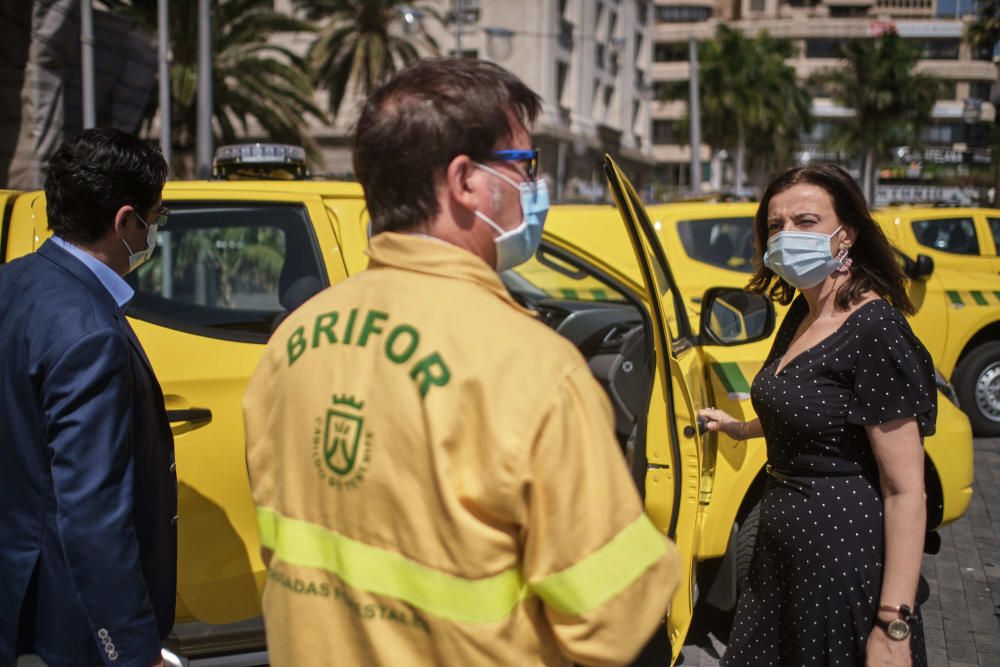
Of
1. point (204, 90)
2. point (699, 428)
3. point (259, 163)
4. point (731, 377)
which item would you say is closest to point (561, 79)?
point (204, 90)

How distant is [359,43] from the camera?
31156mm

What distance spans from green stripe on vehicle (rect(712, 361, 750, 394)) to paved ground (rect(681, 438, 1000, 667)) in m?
1.12

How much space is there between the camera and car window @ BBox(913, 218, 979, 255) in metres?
9.52

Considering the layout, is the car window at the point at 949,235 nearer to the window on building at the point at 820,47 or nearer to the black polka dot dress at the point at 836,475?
the black polka dot dress at the point at 836,475

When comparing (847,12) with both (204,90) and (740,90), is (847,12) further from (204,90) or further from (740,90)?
(204,90)

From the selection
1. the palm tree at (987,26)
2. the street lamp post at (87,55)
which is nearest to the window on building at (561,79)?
the palm tree at (987,26)

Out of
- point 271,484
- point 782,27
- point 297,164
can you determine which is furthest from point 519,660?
point 782,27

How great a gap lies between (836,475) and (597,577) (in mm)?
1296

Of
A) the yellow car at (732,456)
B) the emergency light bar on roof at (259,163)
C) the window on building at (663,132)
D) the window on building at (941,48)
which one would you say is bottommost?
the window on building at (663,132)

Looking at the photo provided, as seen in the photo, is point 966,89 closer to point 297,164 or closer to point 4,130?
point 4,130

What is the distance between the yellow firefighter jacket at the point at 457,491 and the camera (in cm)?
129

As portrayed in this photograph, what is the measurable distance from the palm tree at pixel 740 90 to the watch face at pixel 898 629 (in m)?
47.8

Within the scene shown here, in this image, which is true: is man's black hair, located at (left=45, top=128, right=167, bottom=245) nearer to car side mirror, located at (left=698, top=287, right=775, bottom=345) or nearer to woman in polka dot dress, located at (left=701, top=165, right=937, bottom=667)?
woman in polka dot dress, located at (left=701, top=165, right=937, bottom=667)

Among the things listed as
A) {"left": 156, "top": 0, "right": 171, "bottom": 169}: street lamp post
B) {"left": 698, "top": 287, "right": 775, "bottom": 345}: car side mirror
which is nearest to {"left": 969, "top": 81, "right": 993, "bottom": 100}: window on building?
{"left": 156, "top": 0, "right": 171, "bottom": 169}: street lamp post
